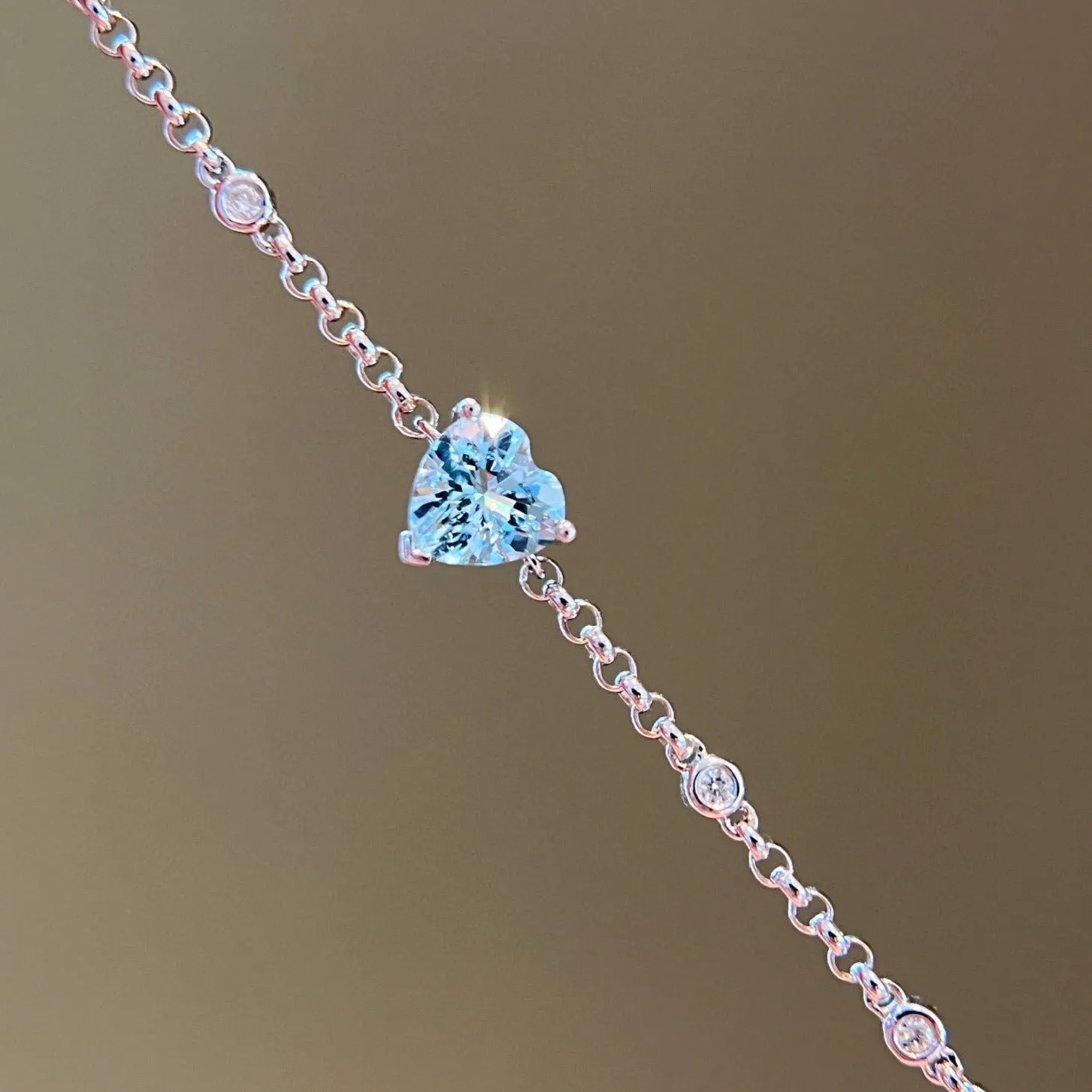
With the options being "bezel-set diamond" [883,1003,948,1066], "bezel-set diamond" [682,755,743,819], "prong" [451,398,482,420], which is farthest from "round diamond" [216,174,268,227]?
"bezel-set diamond" [883,1003,948,1066]

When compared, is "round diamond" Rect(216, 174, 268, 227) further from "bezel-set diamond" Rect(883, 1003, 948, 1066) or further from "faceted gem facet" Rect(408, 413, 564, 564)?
"bezel-set diamond" Rect(883, 1003, 948, 1066)

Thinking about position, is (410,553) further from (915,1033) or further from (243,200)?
(915,1033)

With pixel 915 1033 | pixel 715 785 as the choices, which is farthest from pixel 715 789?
pixel 915 1033

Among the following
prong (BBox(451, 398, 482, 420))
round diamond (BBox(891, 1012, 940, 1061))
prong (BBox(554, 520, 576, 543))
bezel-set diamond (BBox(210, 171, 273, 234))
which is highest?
bezel-set diamond (BBox(210, 171, 273, 234))

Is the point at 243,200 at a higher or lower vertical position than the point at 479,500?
higher

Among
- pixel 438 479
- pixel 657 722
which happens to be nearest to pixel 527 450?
pixel 438 479
